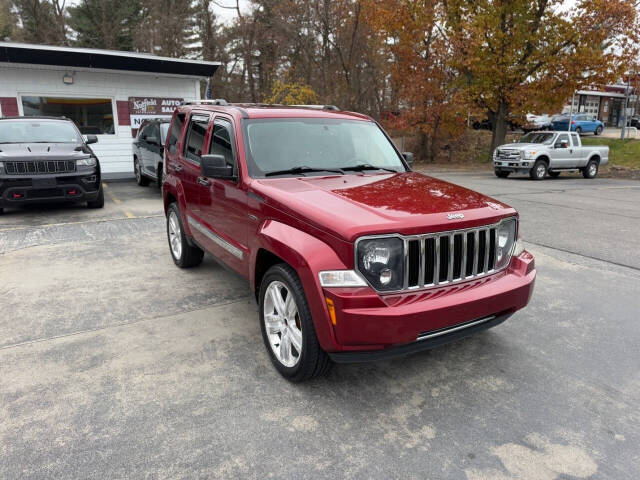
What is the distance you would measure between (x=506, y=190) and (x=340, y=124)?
11366mm

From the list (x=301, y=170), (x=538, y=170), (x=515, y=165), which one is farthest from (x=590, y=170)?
(x=301, y=170)

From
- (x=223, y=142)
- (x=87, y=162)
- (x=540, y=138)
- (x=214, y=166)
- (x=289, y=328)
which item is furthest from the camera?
(x=540, y=138)

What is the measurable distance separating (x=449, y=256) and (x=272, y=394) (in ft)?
4.80

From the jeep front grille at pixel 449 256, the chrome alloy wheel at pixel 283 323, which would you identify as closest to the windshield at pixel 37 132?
the chrome alloy wheel at pixel 283 323

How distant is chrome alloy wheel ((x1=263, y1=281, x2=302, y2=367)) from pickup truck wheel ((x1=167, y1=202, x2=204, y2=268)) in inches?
95.3

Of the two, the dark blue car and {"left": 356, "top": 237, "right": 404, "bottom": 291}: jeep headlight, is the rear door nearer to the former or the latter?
{"left": 356, "top": 237, "right": 404, "bottom": 291}: jeep headlight

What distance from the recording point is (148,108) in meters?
15.6

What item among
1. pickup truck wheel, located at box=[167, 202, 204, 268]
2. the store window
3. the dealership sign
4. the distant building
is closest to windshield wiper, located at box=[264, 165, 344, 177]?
pickup truck wheel, located at box=[167, 202, 204, 268]

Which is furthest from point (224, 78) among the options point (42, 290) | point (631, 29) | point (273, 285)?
point (273, 285)

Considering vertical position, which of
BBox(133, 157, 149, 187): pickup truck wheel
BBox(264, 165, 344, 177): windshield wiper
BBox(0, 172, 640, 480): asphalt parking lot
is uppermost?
BBox(264, 165, 344, 177): windshield wiper

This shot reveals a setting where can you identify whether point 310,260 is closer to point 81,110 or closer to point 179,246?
point 179,246

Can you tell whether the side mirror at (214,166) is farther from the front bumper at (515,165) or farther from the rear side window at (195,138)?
the front bumper at (515,165)

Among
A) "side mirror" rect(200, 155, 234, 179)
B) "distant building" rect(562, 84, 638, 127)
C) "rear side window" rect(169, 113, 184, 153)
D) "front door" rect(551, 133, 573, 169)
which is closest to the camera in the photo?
"side mirror" rect(200, 155, 234, 179)

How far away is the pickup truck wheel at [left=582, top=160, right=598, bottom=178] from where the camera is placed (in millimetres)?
20078
